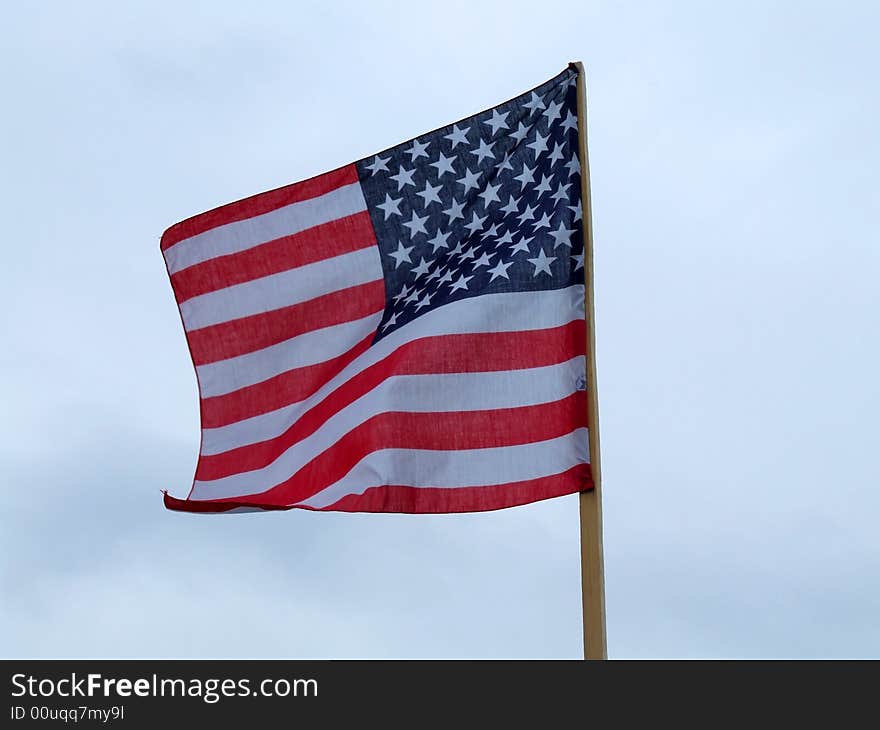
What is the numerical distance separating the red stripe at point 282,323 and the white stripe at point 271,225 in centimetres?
55

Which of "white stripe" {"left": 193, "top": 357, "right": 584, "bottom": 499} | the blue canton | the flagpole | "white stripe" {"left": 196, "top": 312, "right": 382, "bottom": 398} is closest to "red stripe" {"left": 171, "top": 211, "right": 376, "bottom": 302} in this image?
the blue canton

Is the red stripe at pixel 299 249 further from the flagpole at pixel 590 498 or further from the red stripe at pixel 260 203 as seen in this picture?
the flagpole at pixel 590 498

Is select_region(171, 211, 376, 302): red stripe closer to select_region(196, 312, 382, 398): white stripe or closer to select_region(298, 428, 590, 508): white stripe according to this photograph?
select_region(196, 312, 382, 398): white stripe

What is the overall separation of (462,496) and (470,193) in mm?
2403

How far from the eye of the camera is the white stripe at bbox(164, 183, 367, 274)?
1023 cm

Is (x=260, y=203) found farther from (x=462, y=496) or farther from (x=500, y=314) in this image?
(x=462, y=496)

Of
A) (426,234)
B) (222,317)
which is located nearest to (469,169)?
(426,234)

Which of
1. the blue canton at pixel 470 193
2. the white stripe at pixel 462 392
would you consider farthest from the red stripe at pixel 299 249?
the white stripe at pixel 462 392

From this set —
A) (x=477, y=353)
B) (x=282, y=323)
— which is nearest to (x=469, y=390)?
(x=477, y=353)

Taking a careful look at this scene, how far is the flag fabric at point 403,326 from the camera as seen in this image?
9.02m

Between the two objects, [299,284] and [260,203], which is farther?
[260,203]

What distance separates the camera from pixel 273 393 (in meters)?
10.1

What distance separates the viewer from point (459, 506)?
8.91 meters

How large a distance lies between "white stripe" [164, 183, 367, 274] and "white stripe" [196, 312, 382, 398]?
81 cm
